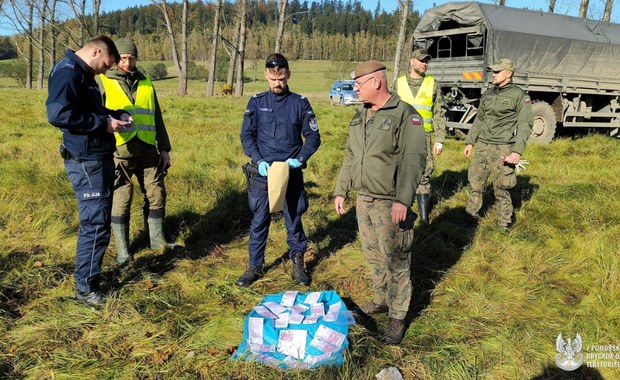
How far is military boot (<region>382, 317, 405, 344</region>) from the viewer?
9.21 feet

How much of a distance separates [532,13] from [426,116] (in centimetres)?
813

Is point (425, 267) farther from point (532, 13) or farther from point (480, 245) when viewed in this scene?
point (532, 13)

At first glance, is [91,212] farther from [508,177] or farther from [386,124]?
[508,177]

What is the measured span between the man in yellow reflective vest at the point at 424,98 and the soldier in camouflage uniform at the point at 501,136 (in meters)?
0.45

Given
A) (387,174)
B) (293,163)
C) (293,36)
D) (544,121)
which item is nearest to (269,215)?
(293,163)

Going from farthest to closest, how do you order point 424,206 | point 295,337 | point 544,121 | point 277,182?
point 544,121
point 424,206
point 277,182
point 295,337

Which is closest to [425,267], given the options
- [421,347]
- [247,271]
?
[421,347]

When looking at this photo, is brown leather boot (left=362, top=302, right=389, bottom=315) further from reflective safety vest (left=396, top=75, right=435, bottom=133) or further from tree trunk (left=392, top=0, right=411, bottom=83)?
tree trunk (left=392, top=0, right=411, bottom=83)

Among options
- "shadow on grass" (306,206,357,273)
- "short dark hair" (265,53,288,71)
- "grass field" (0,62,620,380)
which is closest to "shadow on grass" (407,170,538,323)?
"grass field" (0,62,620,380)

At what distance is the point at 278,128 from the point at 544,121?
8.67 m

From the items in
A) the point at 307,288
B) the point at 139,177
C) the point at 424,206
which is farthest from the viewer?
the point at 424,206

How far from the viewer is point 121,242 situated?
388 cm

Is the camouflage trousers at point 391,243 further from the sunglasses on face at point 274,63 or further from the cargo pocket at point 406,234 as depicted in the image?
the sunglasses on face at point 274,63

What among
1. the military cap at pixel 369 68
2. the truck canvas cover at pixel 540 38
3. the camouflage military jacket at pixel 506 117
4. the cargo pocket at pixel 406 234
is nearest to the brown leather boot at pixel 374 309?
A: the cargo pocket at pixel 406 234
